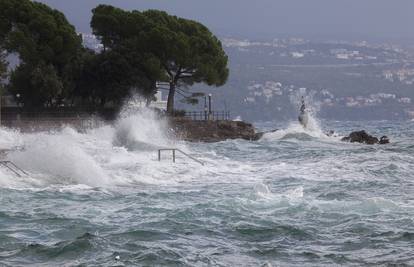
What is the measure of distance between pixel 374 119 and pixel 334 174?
161732 mm

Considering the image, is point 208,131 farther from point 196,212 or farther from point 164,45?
point 196,212

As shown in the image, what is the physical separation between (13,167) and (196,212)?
355 inches

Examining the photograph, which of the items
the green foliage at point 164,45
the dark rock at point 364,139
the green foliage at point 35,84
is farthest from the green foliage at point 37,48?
the dark rock at point 364,139

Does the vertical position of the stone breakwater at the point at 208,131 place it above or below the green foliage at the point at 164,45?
below

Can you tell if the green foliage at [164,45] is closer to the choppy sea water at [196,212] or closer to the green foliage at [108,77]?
the green foliage at [108,77]

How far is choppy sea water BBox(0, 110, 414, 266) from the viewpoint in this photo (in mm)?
15688

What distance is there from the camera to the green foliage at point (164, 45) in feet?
224

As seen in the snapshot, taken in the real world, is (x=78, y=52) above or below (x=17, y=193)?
above

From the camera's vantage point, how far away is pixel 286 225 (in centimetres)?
1853

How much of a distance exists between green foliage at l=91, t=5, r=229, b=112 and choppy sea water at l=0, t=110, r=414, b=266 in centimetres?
3235

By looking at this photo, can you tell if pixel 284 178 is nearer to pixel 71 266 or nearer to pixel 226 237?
pixel 226 237

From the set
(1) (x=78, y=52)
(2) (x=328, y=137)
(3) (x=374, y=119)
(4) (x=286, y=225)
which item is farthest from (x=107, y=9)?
(3) (x=374, y=119)

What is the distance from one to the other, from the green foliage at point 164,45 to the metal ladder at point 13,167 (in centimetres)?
3959

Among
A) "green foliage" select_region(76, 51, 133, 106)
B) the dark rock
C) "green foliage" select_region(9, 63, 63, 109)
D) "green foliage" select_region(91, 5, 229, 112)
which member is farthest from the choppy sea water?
"green foliage" select_region(91, 5, 229, 112)
